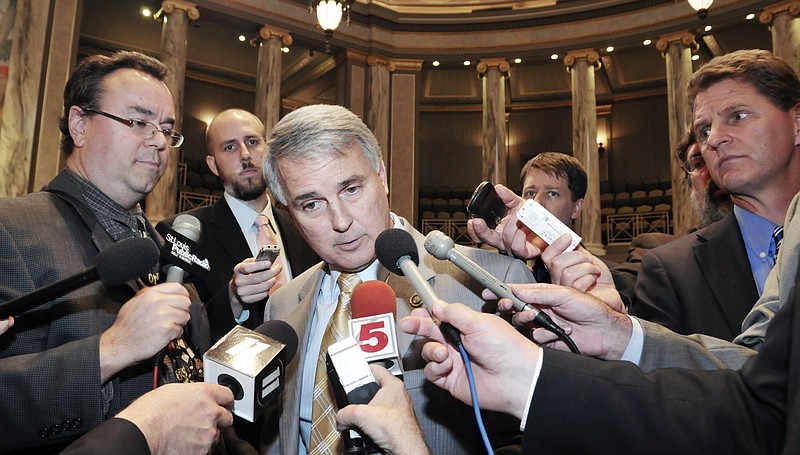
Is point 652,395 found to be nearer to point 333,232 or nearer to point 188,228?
point 333,232

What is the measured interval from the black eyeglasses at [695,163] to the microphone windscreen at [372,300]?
7.61 ft

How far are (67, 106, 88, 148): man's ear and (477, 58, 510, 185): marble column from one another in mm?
10933

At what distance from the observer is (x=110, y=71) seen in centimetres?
230

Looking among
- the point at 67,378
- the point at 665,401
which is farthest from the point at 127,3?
the point at 665,401

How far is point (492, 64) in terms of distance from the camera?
1346 cm

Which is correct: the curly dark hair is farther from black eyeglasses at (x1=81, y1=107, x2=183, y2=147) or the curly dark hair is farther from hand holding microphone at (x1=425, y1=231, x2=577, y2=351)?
hand holding microphone at (x1=425, y1=231, x2=577, y2=351)

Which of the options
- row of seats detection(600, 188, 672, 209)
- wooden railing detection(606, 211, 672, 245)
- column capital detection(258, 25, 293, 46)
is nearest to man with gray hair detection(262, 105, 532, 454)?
column capital detection(258, 25, 293, 46)

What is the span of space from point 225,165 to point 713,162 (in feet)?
9.67

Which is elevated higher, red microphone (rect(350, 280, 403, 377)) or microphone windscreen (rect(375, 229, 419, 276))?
microphone windscreen (rect(375, 229, 419, 276))

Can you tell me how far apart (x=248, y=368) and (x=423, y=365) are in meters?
0.55

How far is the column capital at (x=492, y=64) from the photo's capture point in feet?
44.1

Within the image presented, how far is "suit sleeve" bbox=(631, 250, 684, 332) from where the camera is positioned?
7.04ft

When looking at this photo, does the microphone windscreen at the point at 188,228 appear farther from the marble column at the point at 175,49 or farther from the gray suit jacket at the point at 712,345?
the marble column at the point at 175,49

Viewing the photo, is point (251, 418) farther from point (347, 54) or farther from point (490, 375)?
point (347, 54)
